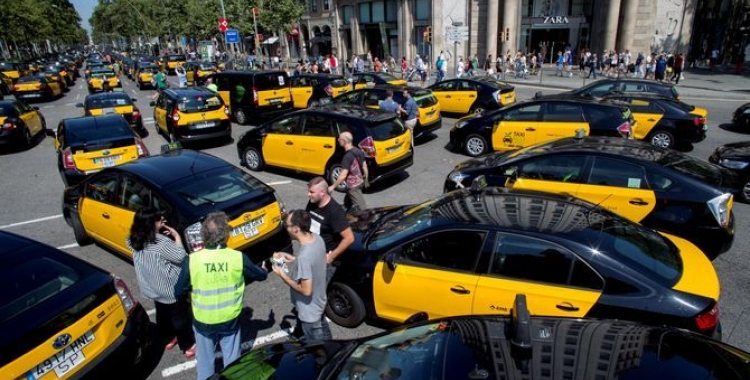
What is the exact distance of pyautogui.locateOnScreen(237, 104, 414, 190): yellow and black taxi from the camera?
28.4 feet

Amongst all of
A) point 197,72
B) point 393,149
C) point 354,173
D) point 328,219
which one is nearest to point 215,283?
point 328,219

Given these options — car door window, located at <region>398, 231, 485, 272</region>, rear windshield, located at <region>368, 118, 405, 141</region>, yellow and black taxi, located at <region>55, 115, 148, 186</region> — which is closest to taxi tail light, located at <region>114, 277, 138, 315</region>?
car door window, located at <region>398, 231, 485, 272</region>

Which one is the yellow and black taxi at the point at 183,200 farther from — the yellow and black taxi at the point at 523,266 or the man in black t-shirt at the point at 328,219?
the yellow and black taxi at the point at 523,266

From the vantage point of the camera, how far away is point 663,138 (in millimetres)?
10938

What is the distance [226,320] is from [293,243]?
11.3 feet

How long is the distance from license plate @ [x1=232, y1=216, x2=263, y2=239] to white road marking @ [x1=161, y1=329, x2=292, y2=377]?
141 cm

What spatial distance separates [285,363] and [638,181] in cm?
506

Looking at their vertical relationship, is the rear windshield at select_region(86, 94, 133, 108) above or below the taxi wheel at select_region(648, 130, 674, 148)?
above

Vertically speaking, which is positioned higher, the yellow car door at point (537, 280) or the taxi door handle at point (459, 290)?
the yellow car door at point (537, 280)

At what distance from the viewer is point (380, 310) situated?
14.9 ft

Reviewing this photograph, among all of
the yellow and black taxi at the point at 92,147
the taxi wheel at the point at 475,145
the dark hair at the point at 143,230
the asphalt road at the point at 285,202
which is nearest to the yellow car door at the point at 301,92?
the asphalt road at the point at 285,202

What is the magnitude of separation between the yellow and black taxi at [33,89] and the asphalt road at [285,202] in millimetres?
8460

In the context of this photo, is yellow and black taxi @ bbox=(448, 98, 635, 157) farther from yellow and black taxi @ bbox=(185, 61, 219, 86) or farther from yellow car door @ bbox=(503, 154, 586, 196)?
yellow and black taxi @ bbox=(185, 61, 219, 86)

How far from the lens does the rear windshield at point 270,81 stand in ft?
51.4
